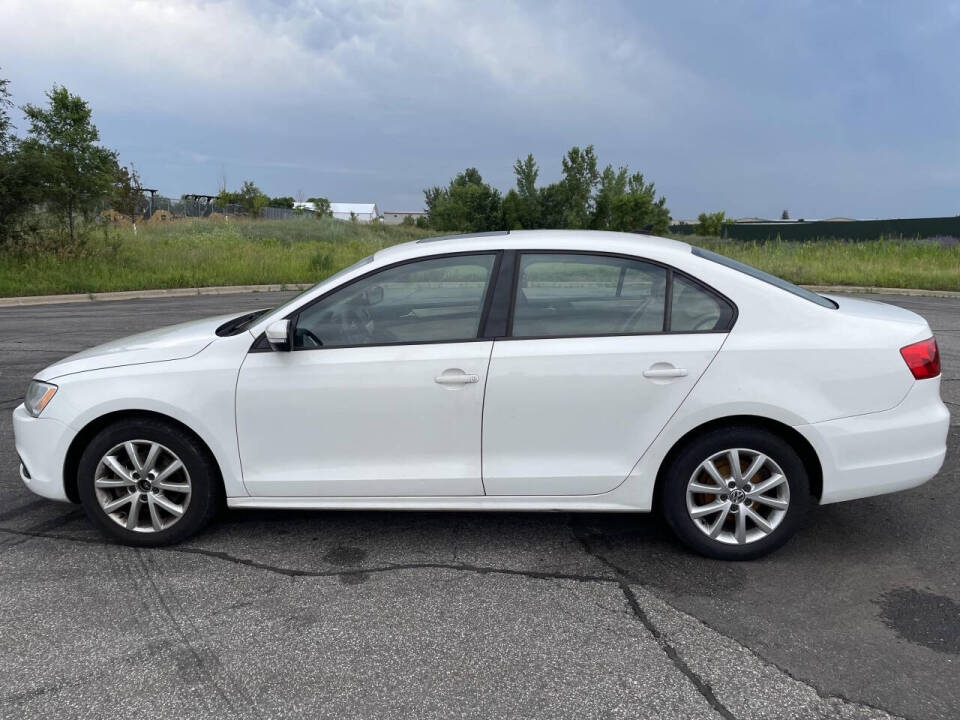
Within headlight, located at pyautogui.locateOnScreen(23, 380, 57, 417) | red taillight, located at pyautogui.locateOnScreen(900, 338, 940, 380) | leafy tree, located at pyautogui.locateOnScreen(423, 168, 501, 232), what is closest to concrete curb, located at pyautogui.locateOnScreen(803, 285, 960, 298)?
red taillight, located at pyautogui.locateOnScreen(900, 338, 940, 380)

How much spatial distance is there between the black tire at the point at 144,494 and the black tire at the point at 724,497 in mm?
2245

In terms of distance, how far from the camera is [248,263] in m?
22.8

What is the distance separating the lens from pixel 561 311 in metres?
3.73

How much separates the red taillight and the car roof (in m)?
1.12

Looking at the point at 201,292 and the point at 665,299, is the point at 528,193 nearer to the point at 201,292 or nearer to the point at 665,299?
the point at 201,292

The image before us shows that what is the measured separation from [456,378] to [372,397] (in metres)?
0.41

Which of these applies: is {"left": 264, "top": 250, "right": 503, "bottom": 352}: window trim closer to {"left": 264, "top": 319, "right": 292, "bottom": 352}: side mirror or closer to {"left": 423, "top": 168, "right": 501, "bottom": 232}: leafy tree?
{"left": 264, "top": 319, "right": 292, "bottom": 352}: side mirror

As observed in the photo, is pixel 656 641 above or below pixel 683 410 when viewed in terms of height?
below

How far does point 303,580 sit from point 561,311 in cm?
176

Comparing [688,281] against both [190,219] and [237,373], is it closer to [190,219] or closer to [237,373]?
[237,373]

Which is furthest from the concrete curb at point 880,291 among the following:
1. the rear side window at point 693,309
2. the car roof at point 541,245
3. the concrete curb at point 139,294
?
the rear side window at point 693,309

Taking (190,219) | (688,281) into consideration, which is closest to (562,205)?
(190,219)

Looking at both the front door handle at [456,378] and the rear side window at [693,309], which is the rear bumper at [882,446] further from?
the front door handle at [456,378]

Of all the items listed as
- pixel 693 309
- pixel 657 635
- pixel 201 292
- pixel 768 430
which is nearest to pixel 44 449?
pixel 657 635
